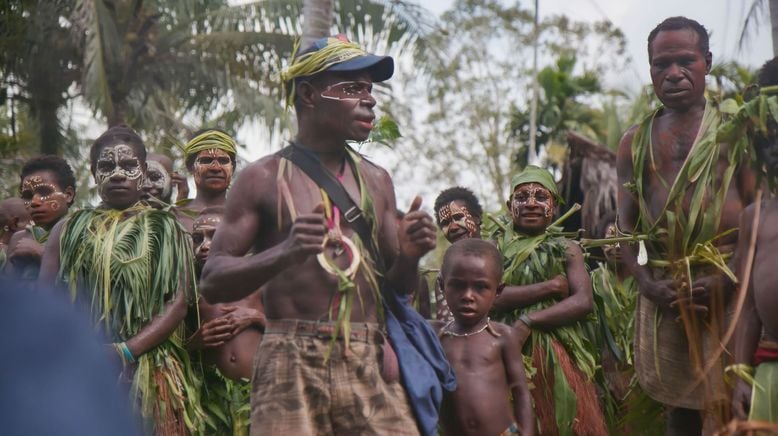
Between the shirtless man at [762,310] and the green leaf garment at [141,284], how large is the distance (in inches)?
119

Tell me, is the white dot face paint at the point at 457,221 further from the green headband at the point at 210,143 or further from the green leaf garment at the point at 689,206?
the green leaf garment at the point at 689,206

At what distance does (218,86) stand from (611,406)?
1418 cm

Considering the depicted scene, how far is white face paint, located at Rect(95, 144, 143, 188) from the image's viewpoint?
668 centimetres

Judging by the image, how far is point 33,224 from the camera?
773 centimetres

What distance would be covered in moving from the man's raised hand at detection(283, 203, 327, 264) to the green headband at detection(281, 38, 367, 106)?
766 mm

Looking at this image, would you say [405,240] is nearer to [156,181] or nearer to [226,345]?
[226,345]

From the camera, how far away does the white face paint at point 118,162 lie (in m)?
6.68

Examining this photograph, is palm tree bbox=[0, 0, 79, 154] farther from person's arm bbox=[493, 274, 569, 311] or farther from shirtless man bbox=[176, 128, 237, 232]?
person's arm bbox=[493, 274, 569, 311]

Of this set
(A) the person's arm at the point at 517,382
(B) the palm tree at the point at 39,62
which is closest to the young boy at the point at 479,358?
(A) the person's arm at the point at 517,382

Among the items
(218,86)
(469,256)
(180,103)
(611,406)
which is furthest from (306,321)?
(180,103)

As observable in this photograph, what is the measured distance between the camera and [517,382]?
5.91 m

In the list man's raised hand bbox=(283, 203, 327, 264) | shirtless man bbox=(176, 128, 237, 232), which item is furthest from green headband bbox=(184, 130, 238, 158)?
man's raised hand bbox=(283, 203, 327, 264)

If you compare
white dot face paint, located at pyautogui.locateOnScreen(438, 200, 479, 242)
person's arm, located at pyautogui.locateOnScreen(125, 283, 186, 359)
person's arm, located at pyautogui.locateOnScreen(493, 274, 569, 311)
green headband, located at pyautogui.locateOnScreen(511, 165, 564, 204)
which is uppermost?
green headband, located at pyautogui.locateOnScreen(511, 165, 564, 204)

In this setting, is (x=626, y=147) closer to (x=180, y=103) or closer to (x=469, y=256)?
(x=469, y=256)
